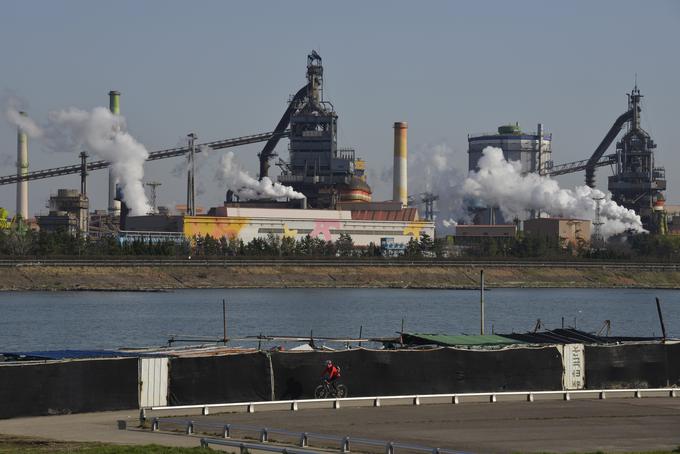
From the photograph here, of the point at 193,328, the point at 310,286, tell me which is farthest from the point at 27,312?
the point at 310,286

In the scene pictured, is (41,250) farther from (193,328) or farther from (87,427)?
(87,427)

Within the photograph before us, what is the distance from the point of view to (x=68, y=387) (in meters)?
41.3

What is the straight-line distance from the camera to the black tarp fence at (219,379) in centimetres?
4316

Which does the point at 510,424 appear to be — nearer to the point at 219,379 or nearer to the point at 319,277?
the point at 219,379

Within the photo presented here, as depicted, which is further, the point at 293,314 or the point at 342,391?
the point at 293,314

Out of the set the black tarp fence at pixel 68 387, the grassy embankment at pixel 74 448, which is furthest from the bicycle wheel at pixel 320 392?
the grassy embankment at pixel 74 448

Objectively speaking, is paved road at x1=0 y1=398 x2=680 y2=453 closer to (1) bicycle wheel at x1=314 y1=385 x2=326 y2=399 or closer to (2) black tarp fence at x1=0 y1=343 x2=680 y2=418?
(2) black tarp fence at x1=0 y1=343 x2=680 y2=418

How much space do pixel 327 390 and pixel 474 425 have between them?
268 inches

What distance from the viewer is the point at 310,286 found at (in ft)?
563

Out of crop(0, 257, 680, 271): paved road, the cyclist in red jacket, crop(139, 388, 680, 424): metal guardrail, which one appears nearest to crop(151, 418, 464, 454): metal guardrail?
crop(139, 388, 680, 424): metal guardrail

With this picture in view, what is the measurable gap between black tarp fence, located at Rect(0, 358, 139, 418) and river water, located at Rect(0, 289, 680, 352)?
1298 inches

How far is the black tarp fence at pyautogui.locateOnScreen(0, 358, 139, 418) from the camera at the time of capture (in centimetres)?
4028

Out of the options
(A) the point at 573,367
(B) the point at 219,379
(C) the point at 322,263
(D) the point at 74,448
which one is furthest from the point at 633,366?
(C) the point at 322,263

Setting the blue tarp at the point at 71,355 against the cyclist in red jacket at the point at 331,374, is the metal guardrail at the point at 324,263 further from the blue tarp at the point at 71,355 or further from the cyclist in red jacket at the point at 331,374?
the cyclist in red jacket at the point at 331,374
